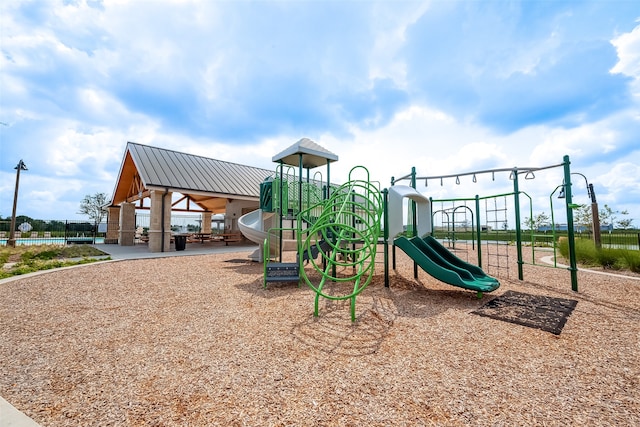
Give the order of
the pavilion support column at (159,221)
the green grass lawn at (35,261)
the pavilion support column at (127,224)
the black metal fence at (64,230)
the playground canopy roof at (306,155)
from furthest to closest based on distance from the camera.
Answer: the black metal fence at (64,230) → the pavilion support column at (127,224) → the pavilion support column at (159,221) → the playground canopy roof at (306,155) → the green grass lawn at (35,261)

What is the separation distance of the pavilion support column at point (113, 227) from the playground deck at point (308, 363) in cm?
1737

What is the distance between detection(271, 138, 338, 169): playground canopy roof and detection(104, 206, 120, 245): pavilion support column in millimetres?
17001

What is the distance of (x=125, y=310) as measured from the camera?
4.20 metres

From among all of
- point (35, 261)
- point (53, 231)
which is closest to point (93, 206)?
point (53, 231)

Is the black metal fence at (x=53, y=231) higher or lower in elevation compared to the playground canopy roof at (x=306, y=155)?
lower

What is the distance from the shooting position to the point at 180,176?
47.5 feet

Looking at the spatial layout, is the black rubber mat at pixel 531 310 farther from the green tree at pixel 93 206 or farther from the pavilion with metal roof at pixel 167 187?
the green tree at pixel 93 206

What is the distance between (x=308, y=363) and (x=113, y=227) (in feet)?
73.5

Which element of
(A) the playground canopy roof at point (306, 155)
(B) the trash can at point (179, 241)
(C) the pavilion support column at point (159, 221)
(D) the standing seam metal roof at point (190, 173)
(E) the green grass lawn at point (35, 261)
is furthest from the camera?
(B) the trash can at point (179, 241)

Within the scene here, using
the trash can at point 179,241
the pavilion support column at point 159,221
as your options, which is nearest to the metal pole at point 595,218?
the trash can at point 179,241

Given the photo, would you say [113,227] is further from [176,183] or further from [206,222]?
[176,183]

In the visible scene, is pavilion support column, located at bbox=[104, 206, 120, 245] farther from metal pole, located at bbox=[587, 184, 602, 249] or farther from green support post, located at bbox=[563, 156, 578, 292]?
metal pole, located at bbox=[587, 184, 602, 249]

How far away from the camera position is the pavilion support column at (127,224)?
17625 millimetres

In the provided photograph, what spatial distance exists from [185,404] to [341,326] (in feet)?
6.52
